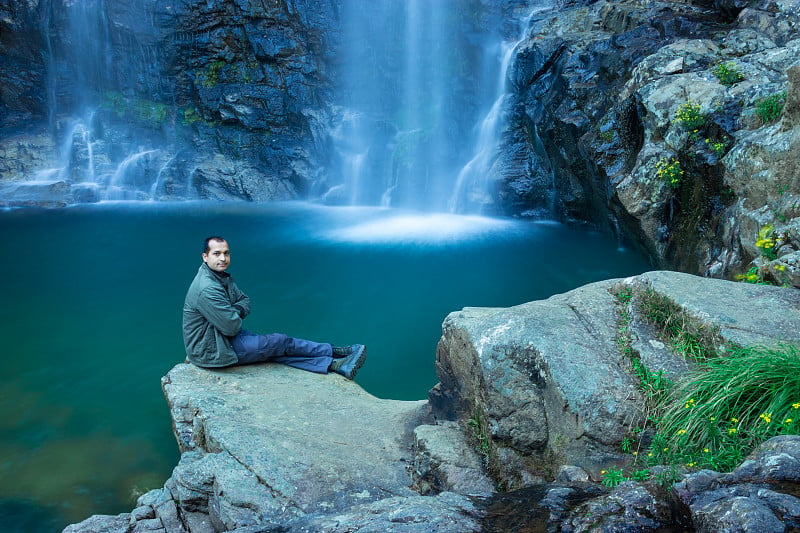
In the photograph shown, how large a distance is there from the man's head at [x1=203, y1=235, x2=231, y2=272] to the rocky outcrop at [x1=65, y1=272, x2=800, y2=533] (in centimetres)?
117

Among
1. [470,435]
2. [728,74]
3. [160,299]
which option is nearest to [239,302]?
[470,435]

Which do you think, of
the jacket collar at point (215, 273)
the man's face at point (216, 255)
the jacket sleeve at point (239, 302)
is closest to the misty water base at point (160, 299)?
the jacket sleeve at point (239, 302)

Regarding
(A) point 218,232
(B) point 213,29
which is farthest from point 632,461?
(B) point 213,29

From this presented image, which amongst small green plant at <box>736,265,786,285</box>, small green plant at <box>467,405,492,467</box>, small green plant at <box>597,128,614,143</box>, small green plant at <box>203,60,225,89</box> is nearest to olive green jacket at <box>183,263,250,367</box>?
small green plant at <box>467,405,492,467</box>

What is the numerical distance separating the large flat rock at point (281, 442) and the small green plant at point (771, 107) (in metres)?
6.02

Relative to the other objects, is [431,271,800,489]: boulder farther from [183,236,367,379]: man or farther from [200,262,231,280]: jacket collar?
[200,262,231,280]: jacket collar

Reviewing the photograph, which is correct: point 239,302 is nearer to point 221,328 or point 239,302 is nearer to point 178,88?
point 221,328

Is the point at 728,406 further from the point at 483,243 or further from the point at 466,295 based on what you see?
the point at 483,243

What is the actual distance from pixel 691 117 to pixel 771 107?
1.11 metres

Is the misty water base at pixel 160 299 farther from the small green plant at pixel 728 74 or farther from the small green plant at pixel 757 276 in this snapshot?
the small green plant at pixel 728 74

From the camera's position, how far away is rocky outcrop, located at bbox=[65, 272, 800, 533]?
8.64 feet

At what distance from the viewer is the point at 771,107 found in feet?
22.5

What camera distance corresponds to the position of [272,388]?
508 cm

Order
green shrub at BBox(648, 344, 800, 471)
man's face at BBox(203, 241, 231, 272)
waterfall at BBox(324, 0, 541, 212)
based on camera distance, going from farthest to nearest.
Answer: waterfall at BBox(324, 0, 541, 212), man's face at BBox(203, 241, 231, 272), green shrub at BBox(648, 344, 800, 471)
